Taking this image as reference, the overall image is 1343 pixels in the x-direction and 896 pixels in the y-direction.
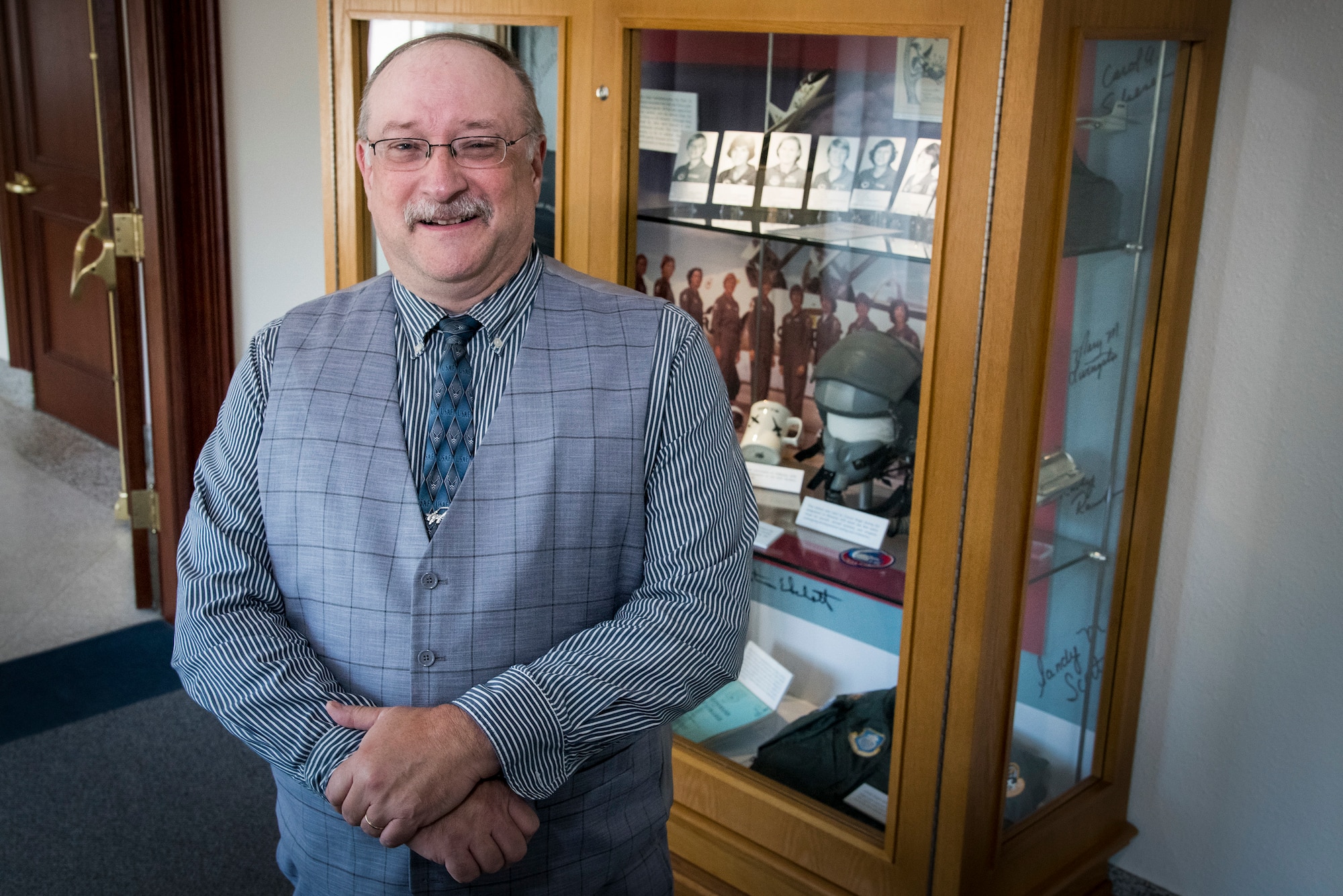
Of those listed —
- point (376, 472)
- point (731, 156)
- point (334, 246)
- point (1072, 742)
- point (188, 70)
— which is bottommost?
point (1072, 742)

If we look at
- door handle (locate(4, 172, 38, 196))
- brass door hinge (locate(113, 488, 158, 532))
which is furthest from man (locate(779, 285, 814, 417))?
door handle (locate(4, 172, 38, 196))

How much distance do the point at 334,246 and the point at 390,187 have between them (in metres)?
1.01

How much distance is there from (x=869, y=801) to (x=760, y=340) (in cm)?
78

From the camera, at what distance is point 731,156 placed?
6.35 feet

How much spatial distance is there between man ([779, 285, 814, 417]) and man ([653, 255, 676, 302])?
0.21 m

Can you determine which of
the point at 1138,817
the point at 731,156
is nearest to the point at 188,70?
the point at 731,156

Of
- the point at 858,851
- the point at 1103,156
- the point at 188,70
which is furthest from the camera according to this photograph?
the point at 188,70

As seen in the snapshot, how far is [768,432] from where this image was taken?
2.00m

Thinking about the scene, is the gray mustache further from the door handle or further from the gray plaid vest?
the door handle

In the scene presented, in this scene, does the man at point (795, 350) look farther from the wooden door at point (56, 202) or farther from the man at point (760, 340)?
the wooden door at point (56, 202)

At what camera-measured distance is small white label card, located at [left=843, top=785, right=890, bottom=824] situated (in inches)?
72.5

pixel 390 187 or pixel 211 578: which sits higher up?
pixel 390 187

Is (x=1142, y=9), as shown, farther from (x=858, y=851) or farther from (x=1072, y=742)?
(x=858, y=851)

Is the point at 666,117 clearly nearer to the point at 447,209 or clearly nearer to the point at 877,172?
the point at 877,172
